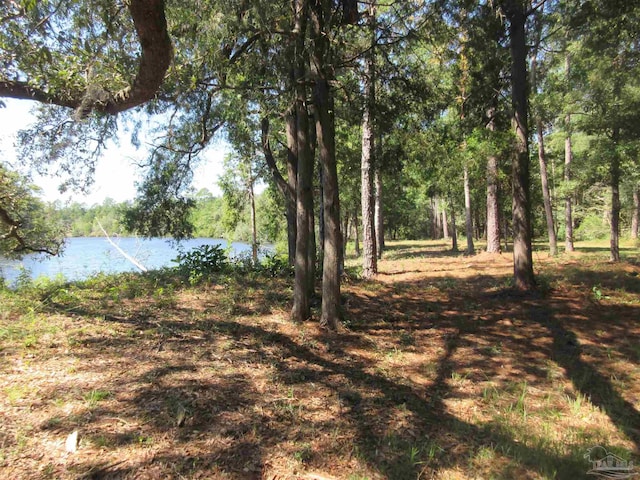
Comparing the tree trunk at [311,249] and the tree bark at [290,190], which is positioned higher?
the tree bark at [290,190]

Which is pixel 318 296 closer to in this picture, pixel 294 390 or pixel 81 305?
pixel 294 390

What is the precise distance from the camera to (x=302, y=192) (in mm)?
5934

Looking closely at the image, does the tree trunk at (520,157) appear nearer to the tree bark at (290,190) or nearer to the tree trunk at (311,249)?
the tree trunk at (311,249)

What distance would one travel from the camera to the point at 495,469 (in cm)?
270

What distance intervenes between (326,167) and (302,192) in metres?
0.60

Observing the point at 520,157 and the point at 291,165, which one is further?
the point at 291,165

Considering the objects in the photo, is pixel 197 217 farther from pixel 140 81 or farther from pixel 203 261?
pixel 140 81

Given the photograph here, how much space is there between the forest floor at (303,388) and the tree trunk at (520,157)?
0.99 meters

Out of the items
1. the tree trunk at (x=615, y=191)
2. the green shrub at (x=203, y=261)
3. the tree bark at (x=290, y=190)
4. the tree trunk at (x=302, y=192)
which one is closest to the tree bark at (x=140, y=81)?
the tree trunk at (x=302, y=192)

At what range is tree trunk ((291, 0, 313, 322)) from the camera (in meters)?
5.79

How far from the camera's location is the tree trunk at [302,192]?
579cm

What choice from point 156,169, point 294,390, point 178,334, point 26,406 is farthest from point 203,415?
point 156,169

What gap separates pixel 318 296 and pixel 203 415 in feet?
13.5

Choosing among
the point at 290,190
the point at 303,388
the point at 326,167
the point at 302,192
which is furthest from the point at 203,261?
the point at 303,388
